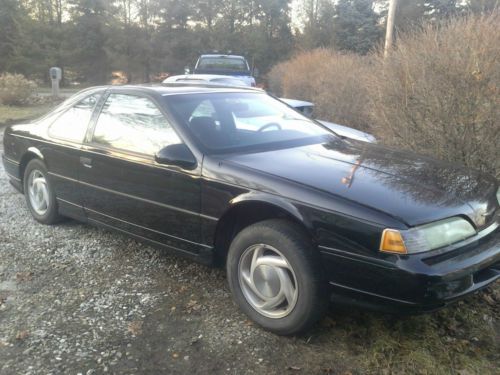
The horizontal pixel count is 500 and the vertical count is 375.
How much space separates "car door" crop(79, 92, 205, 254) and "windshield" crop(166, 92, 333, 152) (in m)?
0.18

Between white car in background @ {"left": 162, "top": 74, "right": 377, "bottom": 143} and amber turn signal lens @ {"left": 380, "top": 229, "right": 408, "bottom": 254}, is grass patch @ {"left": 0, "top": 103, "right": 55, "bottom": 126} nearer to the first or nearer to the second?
white car in background @ {"left": 162, "top": 74, "right": 377, "bottom": 143}

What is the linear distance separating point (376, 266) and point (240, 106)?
1.96 metres

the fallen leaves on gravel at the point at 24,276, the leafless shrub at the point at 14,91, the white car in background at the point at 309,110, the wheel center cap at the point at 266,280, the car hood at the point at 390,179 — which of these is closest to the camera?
the car hood at the point at 390,179

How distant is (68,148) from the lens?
13.7 ft

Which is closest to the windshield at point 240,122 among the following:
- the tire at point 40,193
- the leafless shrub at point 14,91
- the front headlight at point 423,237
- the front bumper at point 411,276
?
the front bumper at point 411,276

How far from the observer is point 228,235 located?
3195mm

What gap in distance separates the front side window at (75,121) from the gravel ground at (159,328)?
1.10 m

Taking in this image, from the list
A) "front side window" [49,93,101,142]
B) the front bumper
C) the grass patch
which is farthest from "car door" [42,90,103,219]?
the grass patch

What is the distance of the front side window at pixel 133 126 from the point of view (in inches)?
136

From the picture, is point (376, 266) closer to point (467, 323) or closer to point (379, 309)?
point (379, 309)

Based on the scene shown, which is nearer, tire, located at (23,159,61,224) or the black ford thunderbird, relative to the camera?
the black ford thunderbird

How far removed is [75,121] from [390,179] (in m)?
2.86

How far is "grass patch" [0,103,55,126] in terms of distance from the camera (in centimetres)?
1270

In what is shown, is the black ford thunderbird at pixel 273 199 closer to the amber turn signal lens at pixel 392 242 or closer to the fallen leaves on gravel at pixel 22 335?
the amber turn signal lens at pixel 392 242
